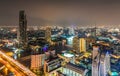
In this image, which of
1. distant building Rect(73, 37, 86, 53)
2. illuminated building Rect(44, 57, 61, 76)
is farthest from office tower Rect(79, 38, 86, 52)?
illuminated building Rect(44, 57, 61, 76)

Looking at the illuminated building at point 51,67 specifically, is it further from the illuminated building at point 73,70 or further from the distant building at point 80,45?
the distant building at point 80,45

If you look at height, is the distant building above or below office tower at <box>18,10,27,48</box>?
below

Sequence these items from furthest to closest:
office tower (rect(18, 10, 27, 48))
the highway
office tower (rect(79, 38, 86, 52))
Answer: office tower (rect(18, 10, 27, 48))
office tower (rect(79, 38, 86, 52))
the highway

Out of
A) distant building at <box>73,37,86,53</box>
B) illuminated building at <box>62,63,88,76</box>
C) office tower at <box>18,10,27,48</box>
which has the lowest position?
illuminated building at <box>62,63,88,76</box>

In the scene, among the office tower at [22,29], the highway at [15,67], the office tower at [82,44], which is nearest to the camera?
the highway at [15,67]

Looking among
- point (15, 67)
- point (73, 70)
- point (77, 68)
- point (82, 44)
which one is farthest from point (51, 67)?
point (82, 44)

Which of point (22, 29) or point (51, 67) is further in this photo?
point (22, 29)

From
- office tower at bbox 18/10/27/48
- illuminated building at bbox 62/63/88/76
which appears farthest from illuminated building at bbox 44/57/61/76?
office tower at bbox 18/10/27/48

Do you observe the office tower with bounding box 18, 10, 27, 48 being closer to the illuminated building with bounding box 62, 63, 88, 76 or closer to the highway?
the highway

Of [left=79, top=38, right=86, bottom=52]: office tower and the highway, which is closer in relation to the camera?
the highway

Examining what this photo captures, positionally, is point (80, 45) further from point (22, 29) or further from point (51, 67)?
point (22, 29)

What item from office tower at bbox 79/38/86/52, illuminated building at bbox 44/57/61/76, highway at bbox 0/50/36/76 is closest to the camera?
highway at bbox 0/50/36/76

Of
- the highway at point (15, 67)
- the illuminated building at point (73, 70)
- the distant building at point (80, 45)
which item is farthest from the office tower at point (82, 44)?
the highway at point (15, 67)
